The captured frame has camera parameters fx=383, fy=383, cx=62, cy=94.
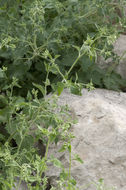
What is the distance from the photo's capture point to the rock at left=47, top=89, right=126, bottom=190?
269 cm

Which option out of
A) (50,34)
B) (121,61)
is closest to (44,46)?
(50,34)

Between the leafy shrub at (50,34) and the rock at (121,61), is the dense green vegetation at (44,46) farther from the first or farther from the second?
the rock at (121,61)

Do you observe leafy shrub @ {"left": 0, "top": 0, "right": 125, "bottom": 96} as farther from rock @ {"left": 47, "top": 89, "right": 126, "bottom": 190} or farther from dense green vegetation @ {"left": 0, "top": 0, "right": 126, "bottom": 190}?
rock @ {"left": 47, "top": 89, "right": 126, "bottom": 190}

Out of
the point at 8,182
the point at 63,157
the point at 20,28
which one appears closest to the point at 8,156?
the point at 8,182

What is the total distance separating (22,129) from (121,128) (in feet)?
2.57

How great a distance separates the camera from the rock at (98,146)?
269cm

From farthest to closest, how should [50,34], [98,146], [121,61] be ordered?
[121,61] < [50,34] < [98,146]

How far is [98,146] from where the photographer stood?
2.80 meters

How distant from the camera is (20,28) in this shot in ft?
11.1

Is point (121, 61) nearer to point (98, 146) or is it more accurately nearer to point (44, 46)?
point (44, 46)

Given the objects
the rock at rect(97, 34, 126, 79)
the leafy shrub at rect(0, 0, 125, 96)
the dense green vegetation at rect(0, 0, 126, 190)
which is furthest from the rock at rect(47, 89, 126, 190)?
the rock at rect(97, 34, 126, 79)

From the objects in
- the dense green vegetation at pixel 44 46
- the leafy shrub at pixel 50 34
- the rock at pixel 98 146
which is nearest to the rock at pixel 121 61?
the dense green vegetation at pixel 44 46

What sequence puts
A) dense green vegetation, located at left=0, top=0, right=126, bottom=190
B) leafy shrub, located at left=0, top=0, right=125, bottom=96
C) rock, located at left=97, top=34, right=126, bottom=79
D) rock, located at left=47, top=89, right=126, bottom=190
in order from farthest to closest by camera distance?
rock, located at left=97, top=34, right=126, bottom=79, leafy shrub, located at left=0, top=0, right=125, bottom=96, dense green vegetation, located at left=0, top=0, right=126, bottom=190, rock, located at left=47, top=89, right=126, bottom=190

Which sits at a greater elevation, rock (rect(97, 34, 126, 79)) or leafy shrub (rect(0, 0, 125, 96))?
leafy shrub (rect(0, 0, 125, 96))
